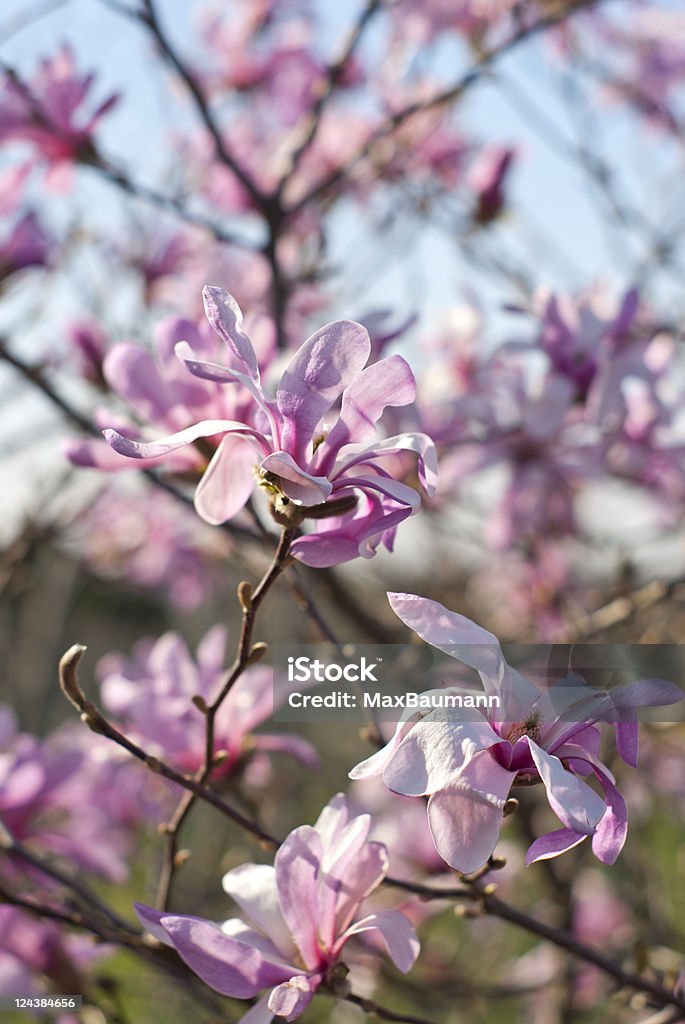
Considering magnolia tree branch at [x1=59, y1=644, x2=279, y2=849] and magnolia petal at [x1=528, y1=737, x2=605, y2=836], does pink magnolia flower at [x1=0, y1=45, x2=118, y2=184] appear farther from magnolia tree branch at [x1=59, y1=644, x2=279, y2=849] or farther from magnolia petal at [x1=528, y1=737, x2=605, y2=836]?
magnolia petal at [x1=528, y1=737, x2=605, y2=836]

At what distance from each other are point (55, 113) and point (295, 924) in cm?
121

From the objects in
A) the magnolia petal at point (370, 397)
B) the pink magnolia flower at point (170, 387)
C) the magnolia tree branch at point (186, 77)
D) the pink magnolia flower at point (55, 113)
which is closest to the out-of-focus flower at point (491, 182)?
the magnolia tree branch at point (186, 77)

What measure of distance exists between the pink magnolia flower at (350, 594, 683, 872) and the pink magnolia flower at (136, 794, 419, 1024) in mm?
97

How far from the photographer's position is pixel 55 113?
53.6 inches

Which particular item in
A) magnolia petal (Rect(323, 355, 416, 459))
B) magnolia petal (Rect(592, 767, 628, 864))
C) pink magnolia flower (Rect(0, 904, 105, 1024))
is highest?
magnolia petal (Rect(323, 355, 416, 459))

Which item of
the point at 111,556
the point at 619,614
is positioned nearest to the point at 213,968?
the point at 619,614

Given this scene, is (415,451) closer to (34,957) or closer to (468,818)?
(468,818)

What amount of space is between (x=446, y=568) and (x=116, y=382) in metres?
2.70

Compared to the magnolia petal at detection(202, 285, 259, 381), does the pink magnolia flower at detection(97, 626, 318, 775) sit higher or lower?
lower

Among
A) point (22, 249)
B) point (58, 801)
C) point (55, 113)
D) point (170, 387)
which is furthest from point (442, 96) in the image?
point (58, 801)

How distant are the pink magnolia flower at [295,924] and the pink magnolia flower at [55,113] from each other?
1102 millimetres

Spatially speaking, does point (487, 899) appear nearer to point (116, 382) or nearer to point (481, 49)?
point (116, 382)

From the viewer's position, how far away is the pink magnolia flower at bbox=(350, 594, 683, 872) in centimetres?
50

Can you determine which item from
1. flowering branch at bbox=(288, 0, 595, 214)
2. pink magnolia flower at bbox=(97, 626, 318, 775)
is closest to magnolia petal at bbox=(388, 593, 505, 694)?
pink magnolia flower at bbox=(97, 626, 318, 775)
